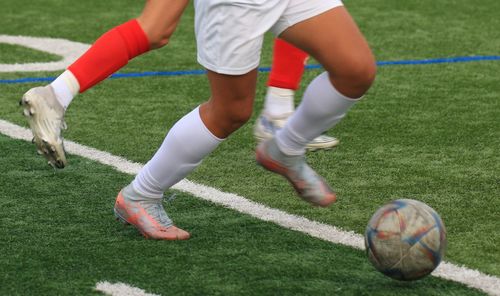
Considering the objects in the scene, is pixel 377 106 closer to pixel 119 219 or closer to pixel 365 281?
pixel 119 219

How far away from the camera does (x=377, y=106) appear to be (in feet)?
20.9

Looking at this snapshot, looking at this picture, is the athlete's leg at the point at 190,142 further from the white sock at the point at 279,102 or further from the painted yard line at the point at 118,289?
the white sock at the point at 279,102

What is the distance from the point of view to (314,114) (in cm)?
400

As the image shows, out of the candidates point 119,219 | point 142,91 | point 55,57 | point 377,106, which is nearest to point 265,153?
point 119,219

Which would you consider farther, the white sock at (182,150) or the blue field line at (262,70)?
the blue field line at (262,70)

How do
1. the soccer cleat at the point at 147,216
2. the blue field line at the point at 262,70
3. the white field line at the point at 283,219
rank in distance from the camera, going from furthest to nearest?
the blue field line at the point at 262,70, the soccer cleat at the point at 147,216, the white field line at the point at 283,219

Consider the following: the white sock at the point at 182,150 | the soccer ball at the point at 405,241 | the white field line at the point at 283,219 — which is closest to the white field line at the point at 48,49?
the white field line at the point at 283,219

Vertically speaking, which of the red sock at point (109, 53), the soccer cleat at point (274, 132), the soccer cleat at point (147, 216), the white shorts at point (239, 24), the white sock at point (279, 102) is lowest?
the soccer cleat at point (274, 132)

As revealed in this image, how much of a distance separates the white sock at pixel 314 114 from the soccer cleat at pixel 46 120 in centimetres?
80

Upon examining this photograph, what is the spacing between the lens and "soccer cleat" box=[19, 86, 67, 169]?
3.78 metres

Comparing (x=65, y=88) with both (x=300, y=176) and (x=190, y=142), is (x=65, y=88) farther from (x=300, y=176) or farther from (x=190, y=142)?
(x=300, y=176)

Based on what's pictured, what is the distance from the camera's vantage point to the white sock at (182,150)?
396 cm

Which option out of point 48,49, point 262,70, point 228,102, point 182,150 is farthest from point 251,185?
point 48,49

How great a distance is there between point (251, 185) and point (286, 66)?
2.75ft
